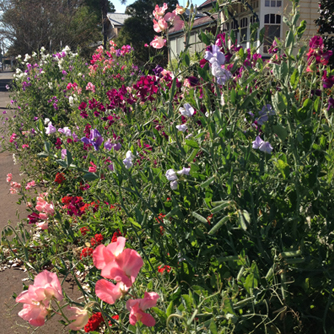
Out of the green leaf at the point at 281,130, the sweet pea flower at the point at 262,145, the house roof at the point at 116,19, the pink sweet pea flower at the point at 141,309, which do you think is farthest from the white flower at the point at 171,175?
the house roof at the point at 116,19

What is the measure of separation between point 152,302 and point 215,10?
142 centimetres

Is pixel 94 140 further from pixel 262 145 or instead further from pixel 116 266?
pixel 116 266

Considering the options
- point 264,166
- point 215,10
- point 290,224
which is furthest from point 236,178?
point 215,10

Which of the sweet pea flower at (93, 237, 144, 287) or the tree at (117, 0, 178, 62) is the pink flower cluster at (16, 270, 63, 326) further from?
the tree at (117, 0, 178, 62)

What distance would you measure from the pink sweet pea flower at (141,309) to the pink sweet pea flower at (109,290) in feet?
0.16

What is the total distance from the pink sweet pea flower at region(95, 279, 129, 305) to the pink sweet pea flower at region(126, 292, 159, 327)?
48 millimetres

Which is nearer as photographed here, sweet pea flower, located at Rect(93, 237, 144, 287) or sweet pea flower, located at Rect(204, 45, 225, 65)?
sweet pea flower, located at Rect(93, 237, 144, 287)

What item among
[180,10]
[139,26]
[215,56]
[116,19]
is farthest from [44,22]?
[215,56]

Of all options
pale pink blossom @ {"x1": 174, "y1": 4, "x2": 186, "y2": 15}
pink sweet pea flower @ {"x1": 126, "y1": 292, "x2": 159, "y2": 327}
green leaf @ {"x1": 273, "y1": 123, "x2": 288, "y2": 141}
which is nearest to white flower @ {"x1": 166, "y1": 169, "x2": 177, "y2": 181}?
green leaf @ {"x1": 273, "y1": 123, "x2": 288, "y2": 141}

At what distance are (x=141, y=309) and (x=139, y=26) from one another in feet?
82.5

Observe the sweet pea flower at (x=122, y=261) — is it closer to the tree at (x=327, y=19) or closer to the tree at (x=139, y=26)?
the tree at (x=327, y=19)

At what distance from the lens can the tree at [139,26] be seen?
2397 cm

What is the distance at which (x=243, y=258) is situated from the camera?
1.52 m

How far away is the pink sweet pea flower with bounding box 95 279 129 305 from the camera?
109 cm
